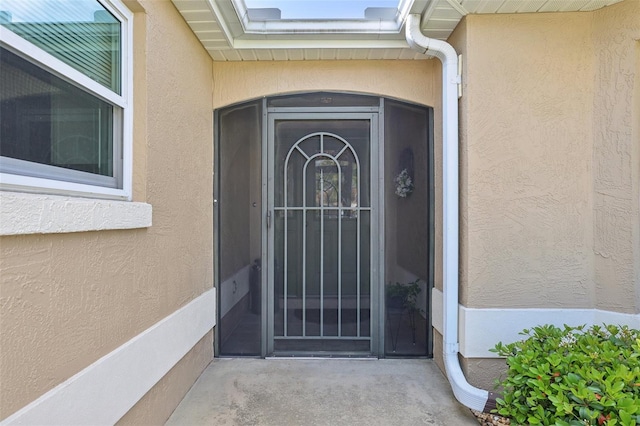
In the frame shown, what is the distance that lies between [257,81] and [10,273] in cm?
321

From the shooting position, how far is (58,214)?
1.74 metres

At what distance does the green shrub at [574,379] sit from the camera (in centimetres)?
207

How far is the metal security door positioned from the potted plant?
190mm

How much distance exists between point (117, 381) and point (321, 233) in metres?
2.51

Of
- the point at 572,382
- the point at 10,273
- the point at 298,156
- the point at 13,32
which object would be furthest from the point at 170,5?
the point at 572,382

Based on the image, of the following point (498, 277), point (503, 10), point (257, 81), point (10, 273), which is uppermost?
point (503, 10)

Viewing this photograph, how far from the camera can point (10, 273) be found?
5.05 ft

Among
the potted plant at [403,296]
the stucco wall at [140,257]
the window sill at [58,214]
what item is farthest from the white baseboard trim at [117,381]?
the potted plant at [403,296]

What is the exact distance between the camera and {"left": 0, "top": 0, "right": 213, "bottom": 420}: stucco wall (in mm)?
1606

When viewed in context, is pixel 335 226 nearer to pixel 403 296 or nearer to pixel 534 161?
pixel 403 296

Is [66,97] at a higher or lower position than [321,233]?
higher

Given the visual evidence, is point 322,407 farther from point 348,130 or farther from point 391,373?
point 348,130

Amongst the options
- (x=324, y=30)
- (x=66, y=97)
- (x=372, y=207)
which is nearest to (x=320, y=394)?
(x=372, y=207)

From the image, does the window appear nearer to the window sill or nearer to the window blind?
the window blind
